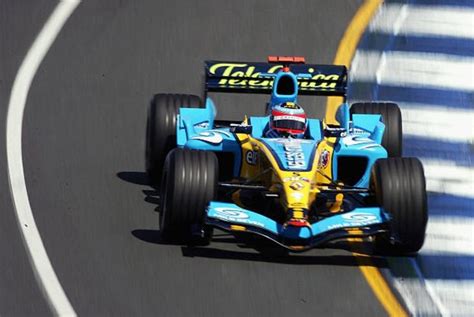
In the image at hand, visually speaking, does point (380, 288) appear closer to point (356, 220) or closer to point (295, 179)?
point (356, 220)

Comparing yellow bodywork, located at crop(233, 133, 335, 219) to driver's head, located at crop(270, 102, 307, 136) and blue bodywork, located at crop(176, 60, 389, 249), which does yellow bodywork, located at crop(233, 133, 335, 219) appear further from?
driver's head, located at crop(270, 102, 307, 136)

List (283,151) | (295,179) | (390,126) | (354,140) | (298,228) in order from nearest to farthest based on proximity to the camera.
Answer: (298,228) → (295,179) → (283,151) → (354,140) → (390,126)

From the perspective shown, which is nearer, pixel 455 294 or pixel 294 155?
pixel 455 294

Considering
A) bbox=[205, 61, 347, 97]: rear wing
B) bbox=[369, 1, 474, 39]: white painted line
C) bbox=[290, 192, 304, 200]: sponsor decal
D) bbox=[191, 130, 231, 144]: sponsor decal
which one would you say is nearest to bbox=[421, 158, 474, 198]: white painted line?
bbox=[205, 61, 347, 97]: rear wing

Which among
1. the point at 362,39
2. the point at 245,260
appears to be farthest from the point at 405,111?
the point at 245,260

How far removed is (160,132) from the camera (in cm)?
1591

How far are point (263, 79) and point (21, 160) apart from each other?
322 centimetres

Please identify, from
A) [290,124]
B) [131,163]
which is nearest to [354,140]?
[290,124]

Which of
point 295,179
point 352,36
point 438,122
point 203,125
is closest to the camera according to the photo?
point 295,179

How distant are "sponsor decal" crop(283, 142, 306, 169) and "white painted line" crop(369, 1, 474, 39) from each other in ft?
23.3

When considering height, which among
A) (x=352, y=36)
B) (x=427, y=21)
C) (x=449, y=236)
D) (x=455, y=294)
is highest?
(x=427, y=21)

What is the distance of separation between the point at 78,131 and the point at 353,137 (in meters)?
4.11

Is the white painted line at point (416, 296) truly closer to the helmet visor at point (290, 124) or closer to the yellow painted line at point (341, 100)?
the yellow painted line at point (341, 100)

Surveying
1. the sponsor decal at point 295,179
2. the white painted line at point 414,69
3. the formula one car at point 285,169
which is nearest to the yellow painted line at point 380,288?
the formula one car at point 285,169
